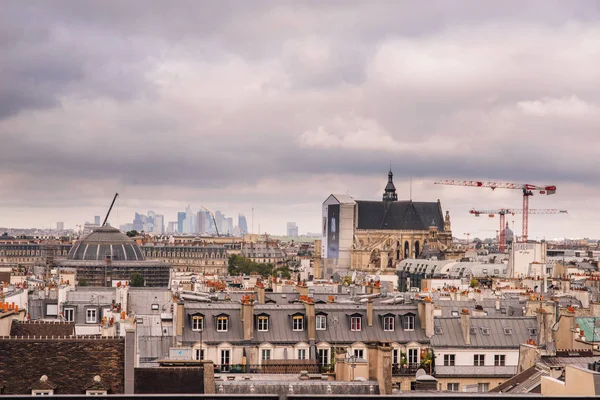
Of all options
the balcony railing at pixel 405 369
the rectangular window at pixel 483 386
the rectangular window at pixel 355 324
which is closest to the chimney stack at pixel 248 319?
the rectangular window at pixel 355 324

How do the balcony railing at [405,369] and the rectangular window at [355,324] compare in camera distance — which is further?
the rectangular window at [355,324]

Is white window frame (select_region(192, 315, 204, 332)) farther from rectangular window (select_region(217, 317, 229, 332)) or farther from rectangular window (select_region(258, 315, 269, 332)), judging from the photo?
rectangular window (select_region(258, 315, 269, 332))

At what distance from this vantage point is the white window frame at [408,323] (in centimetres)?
5738

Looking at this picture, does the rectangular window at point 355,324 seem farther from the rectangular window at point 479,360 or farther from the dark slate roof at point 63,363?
the dark slate roof at point 63,363

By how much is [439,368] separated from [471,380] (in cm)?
175

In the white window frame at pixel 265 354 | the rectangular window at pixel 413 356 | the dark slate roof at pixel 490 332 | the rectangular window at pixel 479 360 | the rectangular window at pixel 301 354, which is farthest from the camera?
the dark slate roof at pixel 490 332

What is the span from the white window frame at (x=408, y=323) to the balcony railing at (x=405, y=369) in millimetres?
2965

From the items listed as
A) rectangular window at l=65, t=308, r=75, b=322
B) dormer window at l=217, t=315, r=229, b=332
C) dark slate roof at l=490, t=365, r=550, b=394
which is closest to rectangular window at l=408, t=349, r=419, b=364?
dormer window at l=217, t=315, r=229, b=332

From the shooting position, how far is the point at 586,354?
46.7 meters

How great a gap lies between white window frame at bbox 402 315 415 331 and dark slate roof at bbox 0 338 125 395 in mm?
25884

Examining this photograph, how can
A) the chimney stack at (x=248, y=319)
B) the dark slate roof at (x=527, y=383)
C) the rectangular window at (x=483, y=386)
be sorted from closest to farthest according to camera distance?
1. the dark slate roof at (x=527, y=383)
2. the rectangular window at (x=483, y=386)
3. the chimney stack at (x=248, y=319)

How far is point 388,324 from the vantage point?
57.2 metres

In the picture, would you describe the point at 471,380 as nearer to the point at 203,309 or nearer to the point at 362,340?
the point at 362,340

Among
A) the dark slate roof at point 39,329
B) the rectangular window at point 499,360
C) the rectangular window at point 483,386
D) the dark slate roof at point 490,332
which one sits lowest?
the rectangular window at point 483,386
